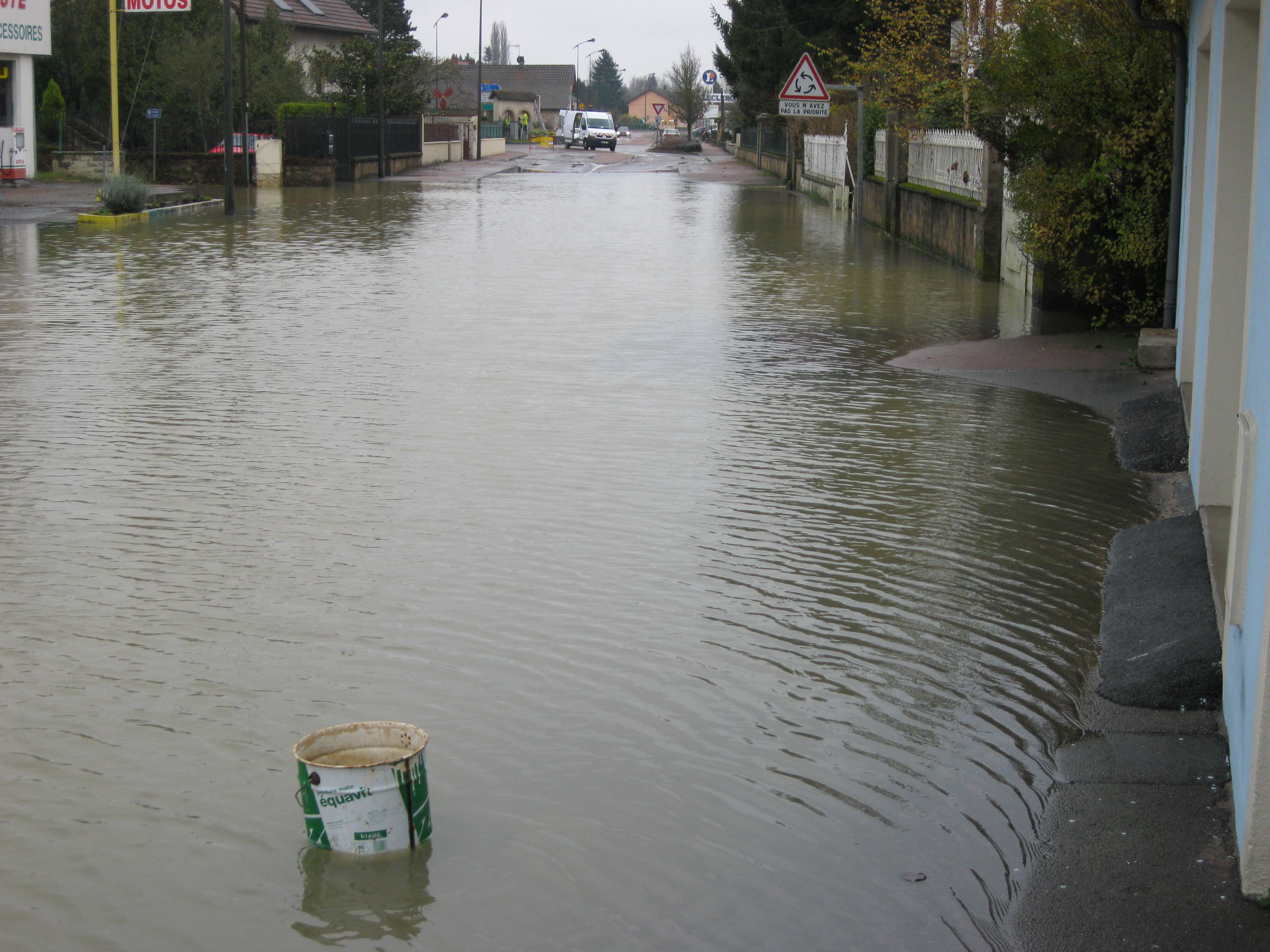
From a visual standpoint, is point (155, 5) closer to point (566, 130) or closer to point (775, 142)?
point (775, 142)

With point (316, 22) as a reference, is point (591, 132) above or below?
below

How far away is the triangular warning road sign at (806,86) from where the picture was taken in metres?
Answer: 25.7

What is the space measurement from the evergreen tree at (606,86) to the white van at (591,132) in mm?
105226

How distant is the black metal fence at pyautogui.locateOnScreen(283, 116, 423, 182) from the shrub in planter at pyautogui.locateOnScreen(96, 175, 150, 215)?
15154 millimetres

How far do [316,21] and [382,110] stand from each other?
18.6 m

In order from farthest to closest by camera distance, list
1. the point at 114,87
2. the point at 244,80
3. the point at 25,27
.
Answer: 1. the point at 25,27
2. the point at 244,80
3. the point at 114,87

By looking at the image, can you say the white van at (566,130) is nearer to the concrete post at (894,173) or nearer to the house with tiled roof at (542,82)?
the house with tiled roof at (542,82)

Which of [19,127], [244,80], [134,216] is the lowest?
[134,216]

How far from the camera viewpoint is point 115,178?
26656mm

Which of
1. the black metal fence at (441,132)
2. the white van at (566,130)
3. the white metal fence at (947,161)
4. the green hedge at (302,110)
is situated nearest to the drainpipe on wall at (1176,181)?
the white metal fence at (947,161)

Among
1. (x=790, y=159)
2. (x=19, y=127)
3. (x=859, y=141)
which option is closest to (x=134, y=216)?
(x=19, y=127)

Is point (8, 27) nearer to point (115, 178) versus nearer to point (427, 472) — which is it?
point (115, 178)

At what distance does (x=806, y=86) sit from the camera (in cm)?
2592

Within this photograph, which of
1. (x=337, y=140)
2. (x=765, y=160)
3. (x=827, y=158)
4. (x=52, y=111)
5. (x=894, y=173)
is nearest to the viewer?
(x=894, y=173)
